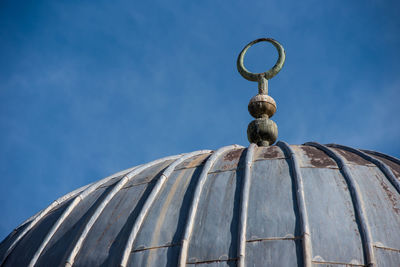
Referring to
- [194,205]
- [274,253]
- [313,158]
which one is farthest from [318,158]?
[274,253]

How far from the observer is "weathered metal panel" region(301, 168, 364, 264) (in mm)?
9477

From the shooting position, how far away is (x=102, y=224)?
1131cm

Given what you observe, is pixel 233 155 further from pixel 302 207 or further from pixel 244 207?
pixel 302 207

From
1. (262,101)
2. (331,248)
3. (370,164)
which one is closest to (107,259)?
(331,248)

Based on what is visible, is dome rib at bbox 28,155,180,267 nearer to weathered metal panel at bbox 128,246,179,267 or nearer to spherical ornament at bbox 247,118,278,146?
weathered metal panel at bbox 128,246,179,267

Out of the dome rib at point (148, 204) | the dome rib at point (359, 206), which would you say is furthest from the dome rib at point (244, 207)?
the dome rib at point (359, 206)

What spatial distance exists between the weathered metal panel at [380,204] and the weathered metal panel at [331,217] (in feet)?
1.06

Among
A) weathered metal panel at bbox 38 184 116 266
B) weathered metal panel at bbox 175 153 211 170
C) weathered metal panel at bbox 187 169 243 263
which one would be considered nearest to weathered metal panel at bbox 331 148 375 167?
weathered metal panel at bbox 187 169 243 263

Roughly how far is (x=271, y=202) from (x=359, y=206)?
1553 mm

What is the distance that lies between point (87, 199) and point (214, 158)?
9.50 feet

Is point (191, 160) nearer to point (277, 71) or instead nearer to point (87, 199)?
→ point (87, 199)

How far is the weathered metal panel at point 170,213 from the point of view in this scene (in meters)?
10.3

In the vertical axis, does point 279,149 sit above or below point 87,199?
above

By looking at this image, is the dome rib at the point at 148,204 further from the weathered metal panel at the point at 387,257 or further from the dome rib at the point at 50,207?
the weathered metal panel at the point at 387,257
